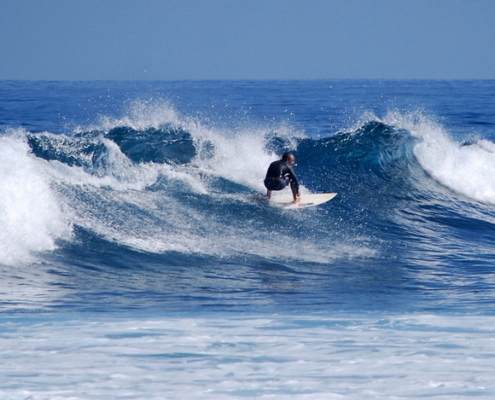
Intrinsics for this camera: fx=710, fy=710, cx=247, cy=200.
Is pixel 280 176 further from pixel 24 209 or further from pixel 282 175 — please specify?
pixel 24 209

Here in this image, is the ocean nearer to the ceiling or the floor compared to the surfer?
nearer to the floor

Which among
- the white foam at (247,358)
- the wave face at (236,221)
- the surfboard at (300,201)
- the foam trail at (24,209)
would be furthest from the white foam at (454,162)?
the white foam at (247,358)

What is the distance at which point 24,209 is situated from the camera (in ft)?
34.1

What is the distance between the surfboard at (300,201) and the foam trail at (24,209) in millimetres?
3848

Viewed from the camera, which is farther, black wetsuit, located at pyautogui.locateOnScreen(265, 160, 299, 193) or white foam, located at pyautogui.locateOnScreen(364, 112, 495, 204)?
white foam, located at pyautogui.locateOnScreen(364, 112, 495, 204)

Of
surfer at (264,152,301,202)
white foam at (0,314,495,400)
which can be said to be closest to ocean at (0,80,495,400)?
white foam at (0,314,495,400)

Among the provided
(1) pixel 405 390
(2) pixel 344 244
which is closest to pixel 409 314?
(1) pixel 405 390

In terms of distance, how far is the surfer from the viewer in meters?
12.4

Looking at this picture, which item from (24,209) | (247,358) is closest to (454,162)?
(24,209)

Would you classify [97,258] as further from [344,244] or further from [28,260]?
[344,244]

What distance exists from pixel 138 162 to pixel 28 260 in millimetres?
5396

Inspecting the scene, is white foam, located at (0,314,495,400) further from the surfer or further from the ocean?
the surfer

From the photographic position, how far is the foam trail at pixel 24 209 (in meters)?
9.66

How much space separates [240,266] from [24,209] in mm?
3304
